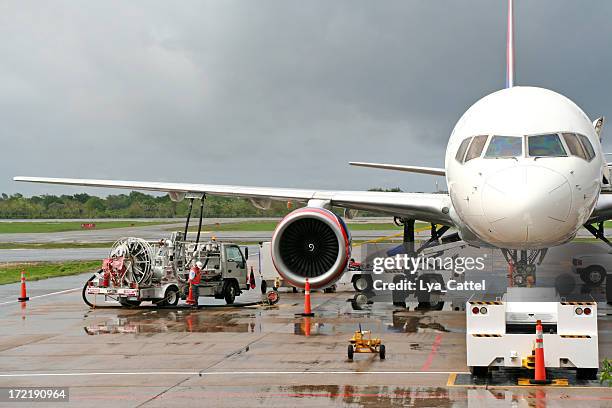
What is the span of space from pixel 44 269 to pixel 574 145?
26.0 metres

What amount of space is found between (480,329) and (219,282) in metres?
10.9

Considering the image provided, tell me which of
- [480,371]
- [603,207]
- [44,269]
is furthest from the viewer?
[44,269]

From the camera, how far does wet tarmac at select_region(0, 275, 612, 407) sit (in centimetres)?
902

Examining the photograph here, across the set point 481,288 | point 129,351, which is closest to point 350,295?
point 481,288

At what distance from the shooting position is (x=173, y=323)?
16.0 metres

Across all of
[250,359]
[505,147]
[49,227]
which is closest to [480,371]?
[505,147]

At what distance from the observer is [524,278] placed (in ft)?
43.3

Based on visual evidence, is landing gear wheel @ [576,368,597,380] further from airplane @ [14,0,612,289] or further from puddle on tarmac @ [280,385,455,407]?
puddle on tarmac @ [280,385,455,407]

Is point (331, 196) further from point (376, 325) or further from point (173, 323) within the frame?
point (173, 323)

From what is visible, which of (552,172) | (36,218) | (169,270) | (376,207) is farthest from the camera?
(36,218)

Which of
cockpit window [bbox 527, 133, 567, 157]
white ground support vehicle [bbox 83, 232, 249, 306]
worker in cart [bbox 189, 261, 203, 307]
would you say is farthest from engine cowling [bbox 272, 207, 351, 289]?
white ground support vehicle [bbox 83, 232, 249, 306]

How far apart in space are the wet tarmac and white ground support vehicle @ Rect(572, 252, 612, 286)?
13.4ft

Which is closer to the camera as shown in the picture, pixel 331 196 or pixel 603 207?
pixel 603 207

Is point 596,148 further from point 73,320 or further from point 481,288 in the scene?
point 73,320
